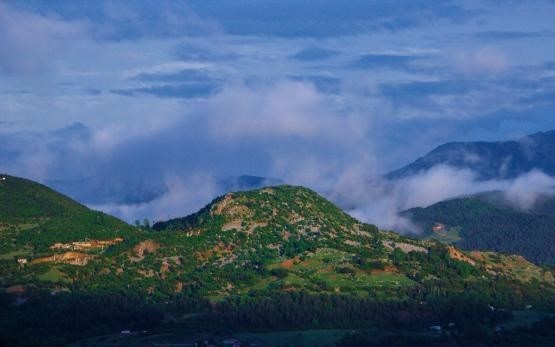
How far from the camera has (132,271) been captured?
158 metres

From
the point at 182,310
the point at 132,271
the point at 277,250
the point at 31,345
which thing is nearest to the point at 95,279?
the point at 132,271

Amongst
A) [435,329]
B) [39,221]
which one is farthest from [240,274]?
[39,221]

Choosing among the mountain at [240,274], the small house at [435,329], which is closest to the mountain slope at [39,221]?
the mountain at [240,274]

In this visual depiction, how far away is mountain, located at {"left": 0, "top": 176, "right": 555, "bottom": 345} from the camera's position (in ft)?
465

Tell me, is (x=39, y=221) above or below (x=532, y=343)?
above

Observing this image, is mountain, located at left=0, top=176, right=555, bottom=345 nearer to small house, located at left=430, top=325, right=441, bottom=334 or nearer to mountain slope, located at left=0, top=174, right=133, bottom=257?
mountain slope, located at left=0, top=174, right=133, bottom=257

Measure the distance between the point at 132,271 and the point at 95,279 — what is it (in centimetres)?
485

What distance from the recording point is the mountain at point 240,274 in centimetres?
14162

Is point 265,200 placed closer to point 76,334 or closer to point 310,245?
point 310,245

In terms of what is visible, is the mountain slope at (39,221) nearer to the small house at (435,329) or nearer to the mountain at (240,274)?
the mountain at (240,274)

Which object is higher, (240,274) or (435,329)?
(240,274)

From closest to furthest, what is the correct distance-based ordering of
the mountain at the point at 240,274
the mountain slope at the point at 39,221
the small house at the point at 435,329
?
the small house at the point at 435,329 < the mountain at the point at 240,274 < the mountain slope at the point at 39,221

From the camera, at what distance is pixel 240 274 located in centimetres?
15975

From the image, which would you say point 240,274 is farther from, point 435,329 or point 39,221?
point 39,221
